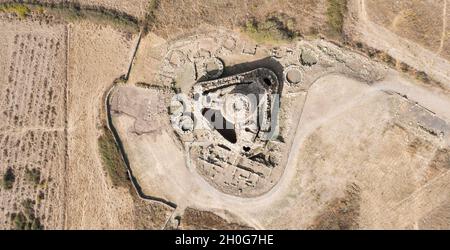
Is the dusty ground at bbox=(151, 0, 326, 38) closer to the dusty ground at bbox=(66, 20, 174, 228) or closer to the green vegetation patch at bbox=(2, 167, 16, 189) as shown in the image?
the dusty ground at bbox=(66, 20, 174, 228)

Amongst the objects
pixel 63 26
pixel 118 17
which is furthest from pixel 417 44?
pixel 63 26

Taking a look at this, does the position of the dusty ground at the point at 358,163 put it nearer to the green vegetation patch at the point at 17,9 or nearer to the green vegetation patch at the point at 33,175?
the green vegetation patch at the point at 33,175

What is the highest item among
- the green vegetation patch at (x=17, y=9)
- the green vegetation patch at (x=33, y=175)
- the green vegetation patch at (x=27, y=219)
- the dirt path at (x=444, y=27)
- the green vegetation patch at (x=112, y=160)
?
the dirt path at (x=444, y=27)

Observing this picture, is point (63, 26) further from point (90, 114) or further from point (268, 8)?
point (268, 8)

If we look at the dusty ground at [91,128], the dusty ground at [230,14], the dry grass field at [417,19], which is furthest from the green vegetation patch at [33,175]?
the dry grass field at [417,19]

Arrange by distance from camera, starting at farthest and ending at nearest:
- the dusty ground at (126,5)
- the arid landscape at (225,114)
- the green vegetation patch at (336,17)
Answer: the dusty ground at (126,5) → the green vegetation patch at (336,17) → the arid landscape at (225,114)
